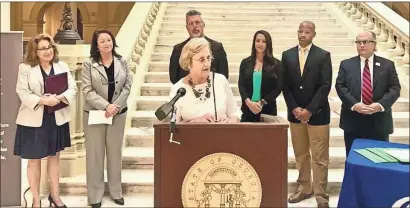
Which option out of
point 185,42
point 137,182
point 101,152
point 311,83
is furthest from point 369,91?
point 101,152

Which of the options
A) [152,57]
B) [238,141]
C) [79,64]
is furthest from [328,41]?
[238,141]

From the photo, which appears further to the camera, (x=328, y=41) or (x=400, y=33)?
(x=328, y=41)

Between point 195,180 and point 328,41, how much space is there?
8.02ft

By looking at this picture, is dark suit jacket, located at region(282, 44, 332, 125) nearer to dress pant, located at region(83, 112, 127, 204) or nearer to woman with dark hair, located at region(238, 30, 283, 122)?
woman with dark hair, located at region(238, 30, 283, 122)

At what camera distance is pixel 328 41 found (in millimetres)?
4684

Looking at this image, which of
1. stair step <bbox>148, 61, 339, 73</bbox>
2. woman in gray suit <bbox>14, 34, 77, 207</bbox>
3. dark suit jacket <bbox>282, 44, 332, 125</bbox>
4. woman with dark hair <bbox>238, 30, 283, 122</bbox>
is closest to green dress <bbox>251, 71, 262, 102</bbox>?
woman with dark hair <bbox>238, 30, 283, 122</bbox>

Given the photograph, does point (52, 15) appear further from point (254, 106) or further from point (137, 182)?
point (254, 106)

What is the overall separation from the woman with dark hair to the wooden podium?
126 cm

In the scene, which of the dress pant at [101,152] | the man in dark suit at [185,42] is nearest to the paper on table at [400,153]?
the man in dark suit at [185,42]

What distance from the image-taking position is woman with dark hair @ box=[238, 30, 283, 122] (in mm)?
3930

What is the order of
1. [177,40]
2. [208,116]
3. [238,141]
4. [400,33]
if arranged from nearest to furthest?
[238,141] < [208,116] < [400,33] < [177,40]

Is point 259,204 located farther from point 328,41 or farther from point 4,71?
point 328,41

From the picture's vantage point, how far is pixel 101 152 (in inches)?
162

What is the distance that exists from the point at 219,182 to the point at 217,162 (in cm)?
9
